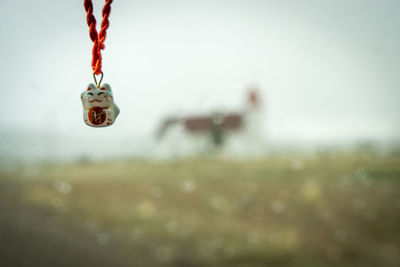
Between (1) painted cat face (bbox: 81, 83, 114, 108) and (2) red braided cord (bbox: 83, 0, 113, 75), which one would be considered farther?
(1) painted cat face (bbox: 81, 83, 114, 108)

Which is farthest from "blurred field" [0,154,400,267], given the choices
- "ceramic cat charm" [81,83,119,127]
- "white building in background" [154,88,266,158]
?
"ceramic cat charm" [81,83,119,127]

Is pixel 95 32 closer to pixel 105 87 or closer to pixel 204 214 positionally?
pixel 105 87

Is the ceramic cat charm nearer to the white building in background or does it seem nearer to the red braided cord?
the red braided cord

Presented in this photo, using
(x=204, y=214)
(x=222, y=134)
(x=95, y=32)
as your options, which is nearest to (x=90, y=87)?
(x=95, y=32)

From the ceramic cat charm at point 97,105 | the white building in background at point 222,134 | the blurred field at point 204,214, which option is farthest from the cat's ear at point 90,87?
the white building in background at point 222,134

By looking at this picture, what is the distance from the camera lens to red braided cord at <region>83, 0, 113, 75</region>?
599 millimetres

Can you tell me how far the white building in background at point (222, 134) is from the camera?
2.79 m

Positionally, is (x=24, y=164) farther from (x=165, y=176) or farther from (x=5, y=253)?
(x=165, y=176)

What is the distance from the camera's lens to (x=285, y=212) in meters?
2.31

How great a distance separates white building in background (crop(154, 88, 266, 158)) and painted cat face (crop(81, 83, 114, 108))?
1.98 m

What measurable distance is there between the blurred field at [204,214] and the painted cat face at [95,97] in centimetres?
158

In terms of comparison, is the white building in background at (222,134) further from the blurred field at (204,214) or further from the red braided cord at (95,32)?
the red braided cord at (95,32)

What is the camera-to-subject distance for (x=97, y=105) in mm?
703

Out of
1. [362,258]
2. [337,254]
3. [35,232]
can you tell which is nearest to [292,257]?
[337,254]
